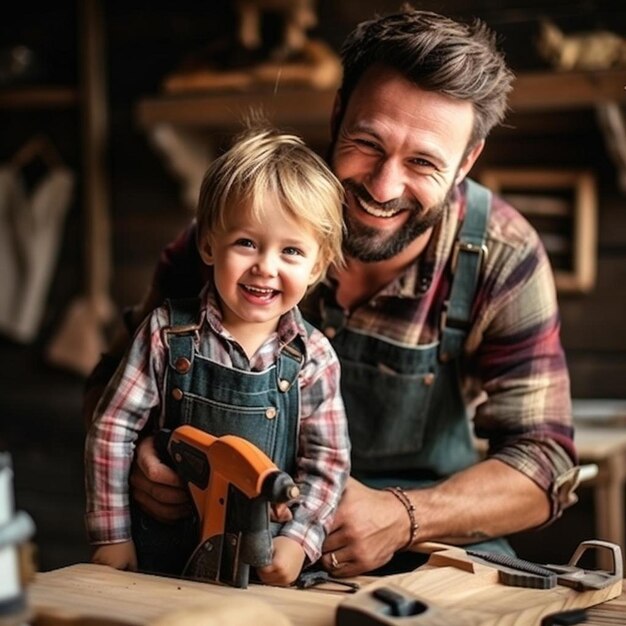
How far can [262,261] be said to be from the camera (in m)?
1.29

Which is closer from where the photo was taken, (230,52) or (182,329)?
(182,329)

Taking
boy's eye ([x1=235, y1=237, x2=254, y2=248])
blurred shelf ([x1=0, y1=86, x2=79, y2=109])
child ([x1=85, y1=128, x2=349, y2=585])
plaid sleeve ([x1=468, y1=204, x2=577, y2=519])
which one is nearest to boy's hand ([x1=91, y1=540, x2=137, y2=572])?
child ([x1=85, y1=128, x2=349, y2=585])

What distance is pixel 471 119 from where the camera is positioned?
1649 millimetres

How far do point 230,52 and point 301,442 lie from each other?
2126mm

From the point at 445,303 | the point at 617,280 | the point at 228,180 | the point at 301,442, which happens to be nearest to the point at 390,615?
the point at 301,442

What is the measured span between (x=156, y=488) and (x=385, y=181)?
51cm

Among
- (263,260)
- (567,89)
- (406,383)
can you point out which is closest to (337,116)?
(406,383)

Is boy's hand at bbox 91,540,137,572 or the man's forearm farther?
the man's forearm

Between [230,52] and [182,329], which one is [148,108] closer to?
[230,52]

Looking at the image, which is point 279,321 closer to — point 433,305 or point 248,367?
point 248,367

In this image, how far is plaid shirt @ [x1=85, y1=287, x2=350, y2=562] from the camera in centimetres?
135

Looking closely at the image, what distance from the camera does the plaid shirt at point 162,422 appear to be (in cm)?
135

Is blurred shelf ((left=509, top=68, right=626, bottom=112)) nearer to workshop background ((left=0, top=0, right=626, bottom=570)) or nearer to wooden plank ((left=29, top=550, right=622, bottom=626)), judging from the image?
workshop background ((left=0, top=0, right=626, bottom=570))

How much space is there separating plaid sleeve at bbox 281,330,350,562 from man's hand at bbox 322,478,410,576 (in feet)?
0.24
